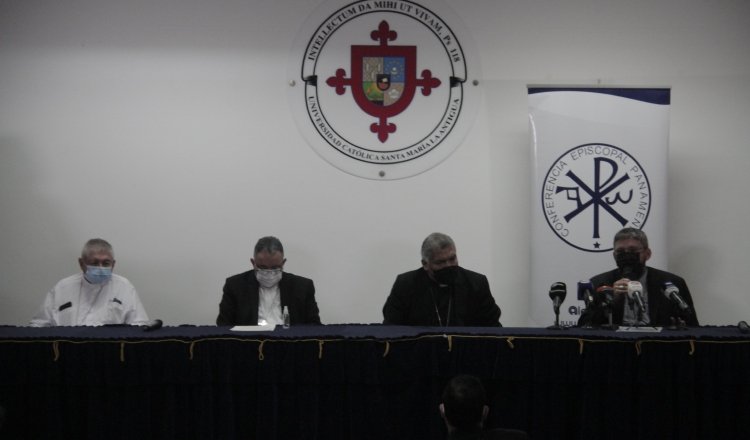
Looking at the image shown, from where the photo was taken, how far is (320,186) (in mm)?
5281

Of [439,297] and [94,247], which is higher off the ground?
[94,247]

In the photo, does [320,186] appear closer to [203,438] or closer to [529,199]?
[529,199]

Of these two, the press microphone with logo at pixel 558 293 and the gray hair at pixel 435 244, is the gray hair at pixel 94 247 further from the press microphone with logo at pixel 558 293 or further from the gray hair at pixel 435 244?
the press microphone with logo at pixel 558 293

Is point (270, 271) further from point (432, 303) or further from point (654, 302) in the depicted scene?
point (654, 302)

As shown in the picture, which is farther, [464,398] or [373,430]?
[373,430]

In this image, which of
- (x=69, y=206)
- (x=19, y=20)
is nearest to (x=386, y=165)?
(x=69, y=206)

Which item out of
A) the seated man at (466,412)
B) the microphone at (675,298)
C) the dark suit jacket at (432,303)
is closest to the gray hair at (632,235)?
the microphone at (675,298)

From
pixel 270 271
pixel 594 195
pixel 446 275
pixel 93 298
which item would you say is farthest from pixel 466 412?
pixel 93 298

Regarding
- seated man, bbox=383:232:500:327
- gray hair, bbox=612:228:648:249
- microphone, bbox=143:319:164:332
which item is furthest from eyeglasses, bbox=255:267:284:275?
gray hair, bbox=612:228:648:249

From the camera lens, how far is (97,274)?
4645 millimetres

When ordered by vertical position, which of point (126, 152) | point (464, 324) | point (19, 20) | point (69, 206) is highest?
point (19, 20)

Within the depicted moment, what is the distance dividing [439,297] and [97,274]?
2072 mm

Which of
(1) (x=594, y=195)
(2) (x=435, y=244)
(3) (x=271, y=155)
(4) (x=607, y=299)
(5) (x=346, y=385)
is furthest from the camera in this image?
(3) (x=271, y=155)

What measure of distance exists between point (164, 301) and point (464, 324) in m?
2.15
